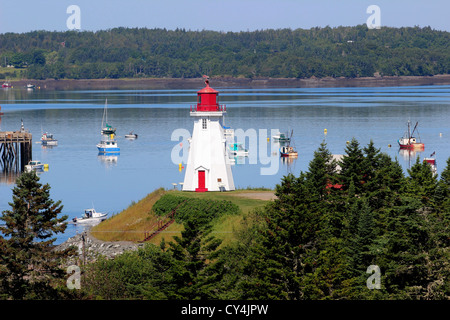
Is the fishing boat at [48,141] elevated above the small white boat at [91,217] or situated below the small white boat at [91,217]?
above

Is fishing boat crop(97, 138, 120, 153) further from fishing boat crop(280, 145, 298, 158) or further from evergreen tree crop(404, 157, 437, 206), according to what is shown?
evergreen tree crop(404, 157, 437, 206)

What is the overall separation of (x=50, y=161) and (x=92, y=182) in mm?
25476

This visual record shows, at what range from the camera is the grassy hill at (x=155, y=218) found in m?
55.8

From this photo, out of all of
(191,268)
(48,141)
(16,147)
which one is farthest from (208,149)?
(48,141)

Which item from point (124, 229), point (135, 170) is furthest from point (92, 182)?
point (124, 229)

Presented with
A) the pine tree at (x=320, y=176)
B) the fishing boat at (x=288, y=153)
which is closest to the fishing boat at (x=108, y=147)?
the fishing boat at (x=288, y=153)

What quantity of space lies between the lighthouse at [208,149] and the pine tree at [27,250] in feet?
87.5

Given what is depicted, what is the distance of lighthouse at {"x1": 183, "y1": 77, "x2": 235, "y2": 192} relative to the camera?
62.8 m

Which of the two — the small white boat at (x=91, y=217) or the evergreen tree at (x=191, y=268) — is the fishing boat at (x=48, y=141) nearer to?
the small white boat at (x=91, y=217)

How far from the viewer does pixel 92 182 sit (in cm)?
10712

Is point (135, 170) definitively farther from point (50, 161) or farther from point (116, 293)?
point (116, 293)

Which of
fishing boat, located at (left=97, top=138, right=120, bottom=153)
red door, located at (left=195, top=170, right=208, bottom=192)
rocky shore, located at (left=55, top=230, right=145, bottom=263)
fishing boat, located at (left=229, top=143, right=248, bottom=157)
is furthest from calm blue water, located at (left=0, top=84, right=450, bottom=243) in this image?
red door, located at (left=195, top=170, right=208, bottom=192)

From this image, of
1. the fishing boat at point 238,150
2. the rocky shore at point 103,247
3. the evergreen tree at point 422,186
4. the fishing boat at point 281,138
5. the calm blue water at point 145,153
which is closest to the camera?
the evergreen tree at point 422,186
